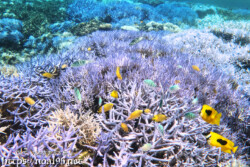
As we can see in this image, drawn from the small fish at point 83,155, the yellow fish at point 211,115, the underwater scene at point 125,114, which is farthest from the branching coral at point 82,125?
the yellow fish at point 211,115

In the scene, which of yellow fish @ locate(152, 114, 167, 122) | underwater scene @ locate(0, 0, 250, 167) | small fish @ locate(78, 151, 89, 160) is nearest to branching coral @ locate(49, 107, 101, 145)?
underwater scene @ locate(0, 0, 250, 167)

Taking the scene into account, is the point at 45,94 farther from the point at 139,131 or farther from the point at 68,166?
the point at 139,131

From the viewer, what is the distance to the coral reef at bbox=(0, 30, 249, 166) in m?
1.75

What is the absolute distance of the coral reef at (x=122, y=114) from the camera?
5.75ft

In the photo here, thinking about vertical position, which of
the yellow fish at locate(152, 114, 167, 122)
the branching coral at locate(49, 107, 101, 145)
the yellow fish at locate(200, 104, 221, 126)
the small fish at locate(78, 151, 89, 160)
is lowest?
the small fish at locate(78, 151, 89, 160)

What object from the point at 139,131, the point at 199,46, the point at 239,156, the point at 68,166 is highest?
the point at 199,46

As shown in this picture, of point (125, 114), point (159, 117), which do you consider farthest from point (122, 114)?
point (159, 117)

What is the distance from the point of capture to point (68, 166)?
63.3 inches

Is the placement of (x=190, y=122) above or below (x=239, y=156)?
above

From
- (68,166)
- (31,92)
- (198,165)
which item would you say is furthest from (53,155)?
(198,165)

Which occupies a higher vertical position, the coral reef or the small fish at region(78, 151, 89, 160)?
the coral reef

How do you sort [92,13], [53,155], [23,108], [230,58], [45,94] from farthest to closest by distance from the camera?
[92,13] < [230,58] < [45,94] < [23,108] < [53,155]

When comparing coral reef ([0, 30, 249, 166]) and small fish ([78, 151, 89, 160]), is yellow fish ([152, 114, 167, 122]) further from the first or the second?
small fish ([78, 151, 89, 160])

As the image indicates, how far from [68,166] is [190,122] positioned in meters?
1.81
